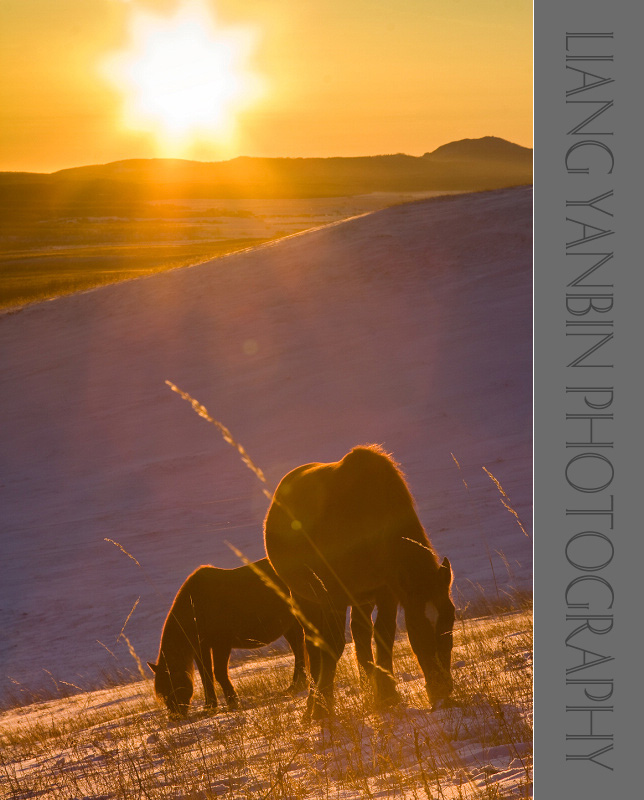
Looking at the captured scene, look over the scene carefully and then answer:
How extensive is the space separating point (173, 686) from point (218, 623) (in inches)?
22.7

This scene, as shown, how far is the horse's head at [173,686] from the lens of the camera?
623 cm

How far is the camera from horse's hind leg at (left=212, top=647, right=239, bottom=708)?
618 cm

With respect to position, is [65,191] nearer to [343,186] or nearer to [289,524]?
[343,186]

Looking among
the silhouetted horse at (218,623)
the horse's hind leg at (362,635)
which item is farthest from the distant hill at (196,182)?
A: the horse's hind leg at (362,635)

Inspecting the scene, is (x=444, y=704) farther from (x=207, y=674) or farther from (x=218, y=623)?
(x=218, y=623)

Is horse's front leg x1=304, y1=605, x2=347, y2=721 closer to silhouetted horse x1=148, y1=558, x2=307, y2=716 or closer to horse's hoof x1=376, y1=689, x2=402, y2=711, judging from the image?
horse's hoof x1=376, y1=689, x2=402, y2=711

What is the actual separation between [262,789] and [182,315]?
25690mm

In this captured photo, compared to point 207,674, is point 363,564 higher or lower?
higher

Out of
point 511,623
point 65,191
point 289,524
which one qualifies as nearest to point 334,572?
point 289,524

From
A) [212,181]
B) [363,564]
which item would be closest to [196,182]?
[212,181]

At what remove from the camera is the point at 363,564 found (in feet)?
15.9

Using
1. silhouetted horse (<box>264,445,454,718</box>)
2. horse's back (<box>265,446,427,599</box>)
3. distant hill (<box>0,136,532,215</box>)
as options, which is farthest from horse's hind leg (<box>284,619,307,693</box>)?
distant hill (<box>0,136,532,215</box>)

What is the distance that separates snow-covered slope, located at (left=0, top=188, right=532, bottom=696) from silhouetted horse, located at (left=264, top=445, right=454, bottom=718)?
14.1ft

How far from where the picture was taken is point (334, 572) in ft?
16.1
